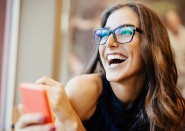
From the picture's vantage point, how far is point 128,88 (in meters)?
1.09

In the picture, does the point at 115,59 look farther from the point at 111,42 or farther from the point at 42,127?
the point at 42,127

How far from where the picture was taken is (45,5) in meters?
1.93

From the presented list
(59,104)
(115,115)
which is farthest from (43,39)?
(59,104)

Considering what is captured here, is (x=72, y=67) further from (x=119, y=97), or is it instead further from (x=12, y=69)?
(x=119, y=97)

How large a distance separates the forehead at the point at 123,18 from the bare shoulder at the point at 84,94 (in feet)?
0.75

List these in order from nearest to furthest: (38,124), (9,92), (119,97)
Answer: (38,124) < (119,97) < (9,92)

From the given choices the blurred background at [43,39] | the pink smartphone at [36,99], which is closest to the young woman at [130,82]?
the pink smartphone at [36,99]

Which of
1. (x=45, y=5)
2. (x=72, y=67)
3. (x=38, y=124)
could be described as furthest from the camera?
(x=72, y=67)

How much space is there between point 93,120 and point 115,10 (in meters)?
0.44

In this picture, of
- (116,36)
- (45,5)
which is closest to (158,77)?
(116,36)

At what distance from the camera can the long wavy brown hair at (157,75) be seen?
1016 mm

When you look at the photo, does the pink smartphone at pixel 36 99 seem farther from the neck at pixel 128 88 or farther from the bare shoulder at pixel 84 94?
the neck at pixel 128 88

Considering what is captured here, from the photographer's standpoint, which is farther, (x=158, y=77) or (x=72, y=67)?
(x=72, y=67)

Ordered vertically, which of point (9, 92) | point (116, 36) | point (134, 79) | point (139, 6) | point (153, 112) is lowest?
point (9, 92)
